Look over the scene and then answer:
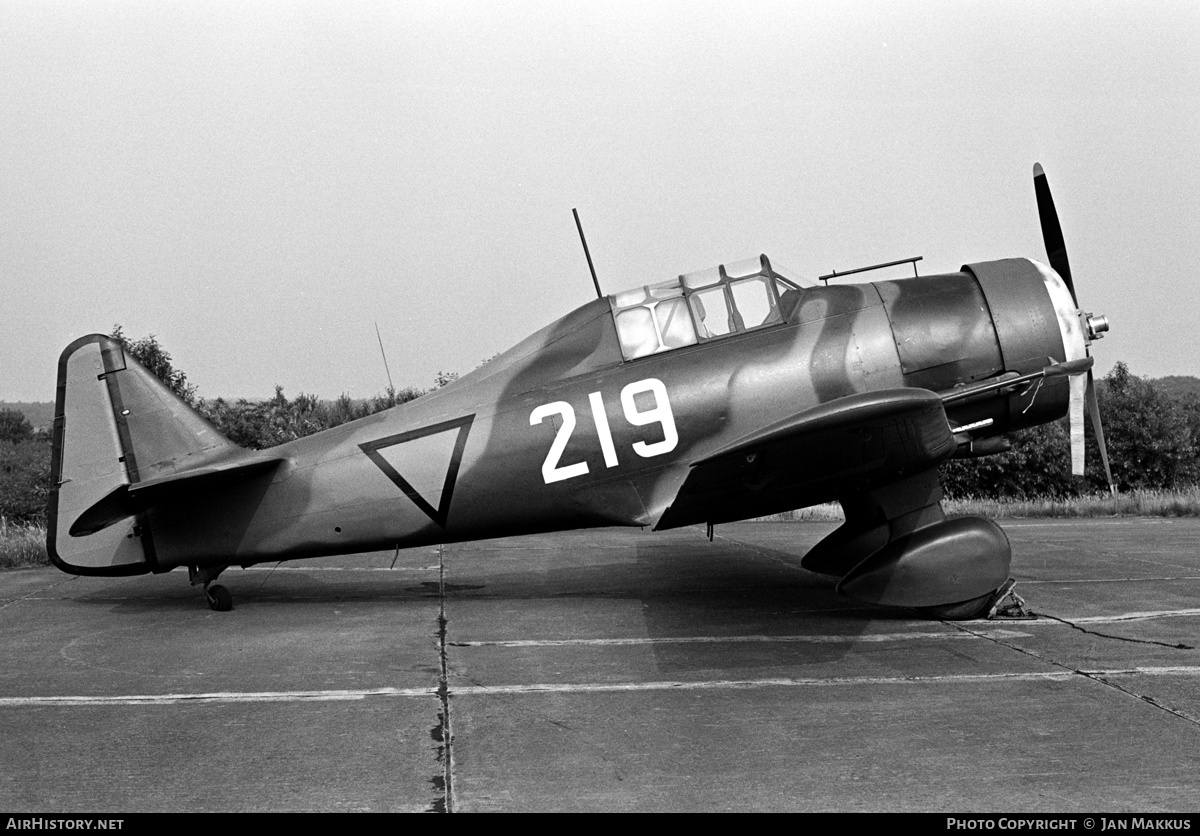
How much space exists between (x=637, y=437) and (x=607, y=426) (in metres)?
0.24

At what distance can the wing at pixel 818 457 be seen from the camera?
5.88m

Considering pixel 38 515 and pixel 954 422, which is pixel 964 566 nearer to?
pixel 954 422

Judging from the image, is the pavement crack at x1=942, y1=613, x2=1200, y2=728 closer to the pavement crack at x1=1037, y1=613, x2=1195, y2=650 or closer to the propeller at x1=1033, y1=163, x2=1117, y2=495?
the pavement crack at x1=1037, y1=613, x2=1195, y2=650

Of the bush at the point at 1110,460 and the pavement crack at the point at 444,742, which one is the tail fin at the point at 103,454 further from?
the bush at the point at 1110,460

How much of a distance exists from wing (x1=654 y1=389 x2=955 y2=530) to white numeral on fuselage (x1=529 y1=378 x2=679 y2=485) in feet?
1.85

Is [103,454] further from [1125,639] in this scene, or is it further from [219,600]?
[1125,639]

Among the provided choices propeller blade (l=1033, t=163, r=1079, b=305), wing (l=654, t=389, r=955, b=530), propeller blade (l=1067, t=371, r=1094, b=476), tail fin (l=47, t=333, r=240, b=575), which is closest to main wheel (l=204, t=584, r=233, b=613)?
tail fin (l=47, t=333, r=240, b=575)

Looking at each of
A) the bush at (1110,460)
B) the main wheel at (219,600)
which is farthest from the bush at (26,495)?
the bush at (1110,460)

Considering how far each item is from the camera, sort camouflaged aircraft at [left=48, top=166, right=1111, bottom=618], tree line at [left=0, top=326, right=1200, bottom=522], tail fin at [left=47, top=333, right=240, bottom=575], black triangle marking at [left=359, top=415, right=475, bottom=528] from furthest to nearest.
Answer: tree line at [left=0, top=326, right=1200, bottom=522] < tail fin at [left=47, top=333, right=240, bottom=575] < black triangle marking at [left=359, top=415, right=475, bottom=528] < camouflaged aircraft at [left=48, top=166, right=1111, bottom=618]

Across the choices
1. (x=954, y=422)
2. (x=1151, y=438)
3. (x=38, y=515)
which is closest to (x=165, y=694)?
(x=954, y=422)

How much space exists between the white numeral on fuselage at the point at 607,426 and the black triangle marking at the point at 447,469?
0.57 meters

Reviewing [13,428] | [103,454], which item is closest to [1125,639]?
[103,454]

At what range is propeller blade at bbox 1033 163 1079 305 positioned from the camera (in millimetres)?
8234

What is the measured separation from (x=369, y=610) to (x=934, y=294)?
510 centimetres
